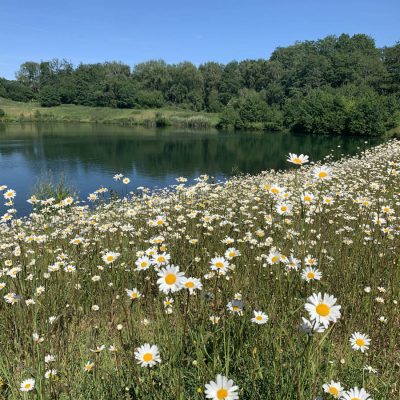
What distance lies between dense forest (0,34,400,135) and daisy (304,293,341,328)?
6021 cm

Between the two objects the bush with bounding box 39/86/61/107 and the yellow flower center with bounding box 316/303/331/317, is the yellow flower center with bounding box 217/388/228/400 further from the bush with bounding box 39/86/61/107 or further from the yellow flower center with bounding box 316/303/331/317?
the bush with bounding box 39/86/61/107

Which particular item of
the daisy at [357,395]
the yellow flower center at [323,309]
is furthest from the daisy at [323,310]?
the daisy at [357,395]

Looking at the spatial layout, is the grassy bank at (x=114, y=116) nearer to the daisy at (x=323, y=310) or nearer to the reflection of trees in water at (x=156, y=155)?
the reflection of trees in water at (x=156, y=155)

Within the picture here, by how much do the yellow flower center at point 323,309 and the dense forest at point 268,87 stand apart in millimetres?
60230

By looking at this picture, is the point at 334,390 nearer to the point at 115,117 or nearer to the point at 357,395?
the point at 357,395

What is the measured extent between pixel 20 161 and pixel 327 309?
31.4 metres

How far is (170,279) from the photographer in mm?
1896

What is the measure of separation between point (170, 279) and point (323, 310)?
79 cm

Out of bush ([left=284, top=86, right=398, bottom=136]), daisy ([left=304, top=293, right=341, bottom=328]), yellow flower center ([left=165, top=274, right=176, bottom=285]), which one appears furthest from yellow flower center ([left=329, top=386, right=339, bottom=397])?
bush ([left=284, top=86, right=398, bottom=136])

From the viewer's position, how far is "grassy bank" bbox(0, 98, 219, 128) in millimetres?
81000

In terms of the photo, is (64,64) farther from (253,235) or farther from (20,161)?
(253,235)

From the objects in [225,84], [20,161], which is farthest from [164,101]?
→ [20,161]

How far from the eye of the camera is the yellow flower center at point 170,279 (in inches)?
74.2

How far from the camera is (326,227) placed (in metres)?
5.12
